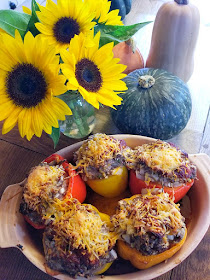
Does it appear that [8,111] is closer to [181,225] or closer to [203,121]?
[181,225]

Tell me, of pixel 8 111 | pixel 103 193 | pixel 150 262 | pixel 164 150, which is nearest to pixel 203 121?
pixel 164 150

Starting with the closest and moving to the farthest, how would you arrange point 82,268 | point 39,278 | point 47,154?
point 82,268 < point 39,278 < point 47,154

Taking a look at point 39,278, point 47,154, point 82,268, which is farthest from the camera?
point 47,154

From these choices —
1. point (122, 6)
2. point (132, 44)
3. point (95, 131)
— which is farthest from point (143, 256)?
point (122, 6)

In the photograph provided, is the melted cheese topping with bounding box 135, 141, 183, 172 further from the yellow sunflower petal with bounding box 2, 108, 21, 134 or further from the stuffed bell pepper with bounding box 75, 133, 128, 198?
the yellow sunflower petal with bounding box 2, 108, 21, 134

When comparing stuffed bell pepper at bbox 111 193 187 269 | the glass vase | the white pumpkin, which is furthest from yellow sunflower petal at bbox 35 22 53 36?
the white pumpkin

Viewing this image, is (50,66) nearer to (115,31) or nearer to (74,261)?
(115,31)

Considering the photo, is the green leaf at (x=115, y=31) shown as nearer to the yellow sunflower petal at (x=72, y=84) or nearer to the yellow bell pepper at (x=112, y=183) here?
the yellow sunflower petal at (x=72, y=84)
